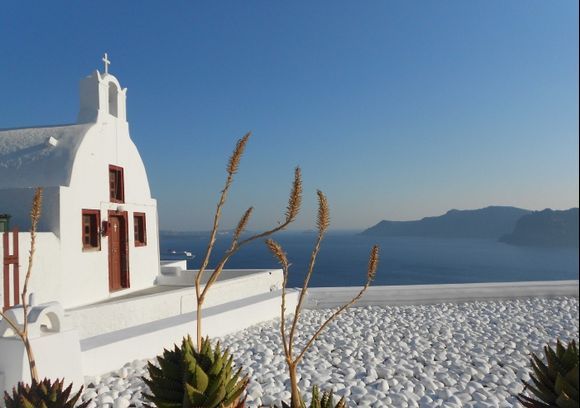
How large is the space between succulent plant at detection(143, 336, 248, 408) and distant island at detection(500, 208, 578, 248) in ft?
221

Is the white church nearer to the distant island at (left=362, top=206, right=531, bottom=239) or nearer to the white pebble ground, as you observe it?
the white pebble ground

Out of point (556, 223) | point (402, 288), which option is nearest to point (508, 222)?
point (556, 223)

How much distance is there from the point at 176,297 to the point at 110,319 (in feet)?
4.14

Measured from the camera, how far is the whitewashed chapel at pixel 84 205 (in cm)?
716

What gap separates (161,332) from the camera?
5805mm

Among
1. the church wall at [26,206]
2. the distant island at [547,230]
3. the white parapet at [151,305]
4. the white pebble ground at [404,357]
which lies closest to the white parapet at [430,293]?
the white pebble ground at [404,357]

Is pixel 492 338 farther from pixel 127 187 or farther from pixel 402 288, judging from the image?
pixel 127 187

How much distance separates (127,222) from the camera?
9398 millimetres

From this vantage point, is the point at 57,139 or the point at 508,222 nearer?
the point at 57,139

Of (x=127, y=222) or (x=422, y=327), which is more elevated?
(x=127, y=222)

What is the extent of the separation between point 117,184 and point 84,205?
135cm

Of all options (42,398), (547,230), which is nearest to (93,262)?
(42,398)

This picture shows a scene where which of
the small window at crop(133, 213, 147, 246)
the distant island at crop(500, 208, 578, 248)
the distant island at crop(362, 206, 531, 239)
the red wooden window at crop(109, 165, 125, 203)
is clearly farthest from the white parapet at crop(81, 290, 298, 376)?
the distant island at crop(362, 206, 531, 239)

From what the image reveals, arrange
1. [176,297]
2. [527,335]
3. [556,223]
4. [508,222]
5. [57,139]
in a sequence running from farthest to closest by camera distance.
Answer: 1. [508,222]
2. [556,223]
3. [57,139]
4. [176,297]
5. [527,335]
